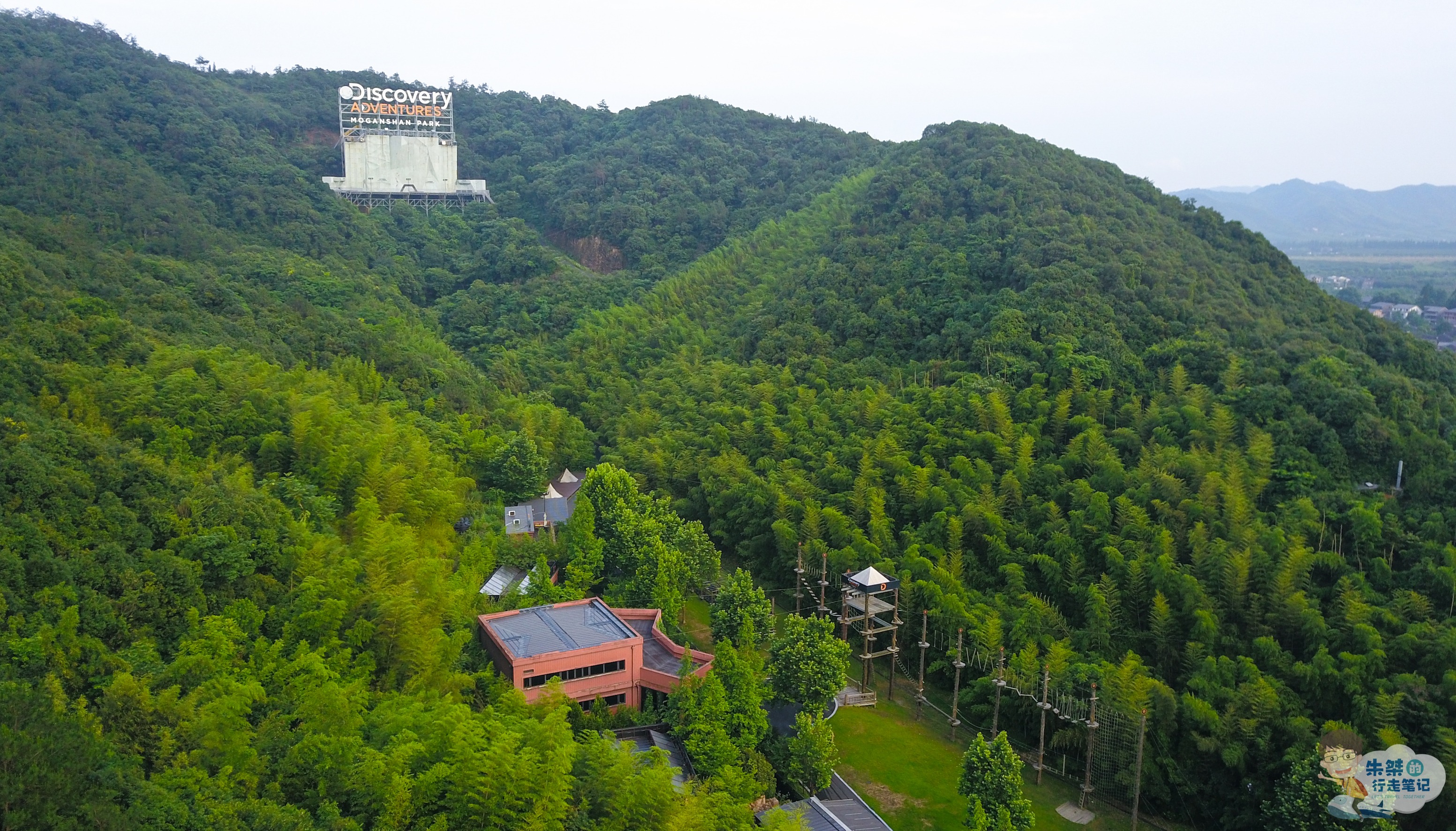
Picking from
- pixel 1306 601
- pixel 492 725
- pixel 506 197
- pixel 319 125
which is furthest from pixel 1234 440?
pixel 319 125

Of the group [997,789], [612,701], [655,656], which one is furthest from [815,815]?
[655,656]

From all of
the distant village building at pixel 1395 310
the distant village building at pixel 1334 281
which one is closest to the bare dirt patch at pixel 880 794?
the distant village building at pixel 1395 310

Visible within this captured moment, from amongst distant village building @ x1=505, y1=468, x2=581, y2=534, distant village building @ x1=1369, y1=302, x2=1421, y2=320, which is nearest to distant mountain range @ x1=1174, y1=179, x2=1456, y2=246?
distant village building @ x1=1369, y1=302, x2=1421, y2=320

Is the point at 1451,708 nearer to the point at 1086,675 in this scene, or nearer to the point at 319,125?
the point at 1086,675

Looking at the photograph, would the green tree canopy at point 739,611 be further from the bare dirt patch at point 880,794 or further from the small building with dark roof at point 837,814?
the small building with dark roof at point 837,814

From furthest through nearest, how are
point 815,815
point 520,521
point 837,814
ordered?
point 520,521, point 837,814, point 815,815

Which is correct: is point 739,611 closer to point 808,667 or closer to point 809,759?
point 808,667
